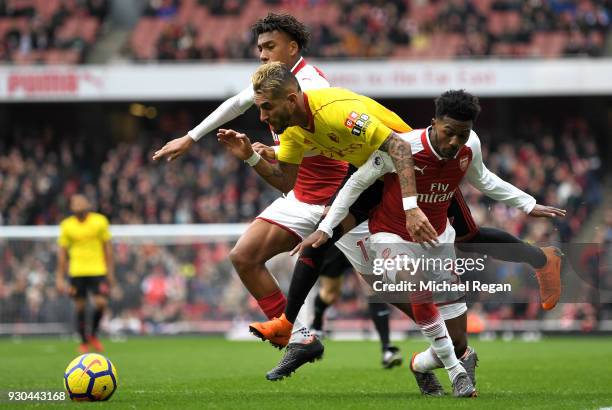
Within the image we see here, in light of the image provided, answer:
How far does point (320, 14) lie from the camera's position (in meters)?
28.5

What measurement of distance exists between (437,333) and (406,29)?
21.1 m

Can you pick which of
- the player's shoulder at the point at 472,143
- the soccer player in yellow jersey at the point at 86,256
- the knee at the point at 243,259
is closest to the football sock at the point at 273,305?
the knee at the point at 243,259

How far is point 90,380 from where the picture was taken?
23.0 ft

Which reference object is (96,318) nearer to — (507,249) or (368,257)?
(368,257)

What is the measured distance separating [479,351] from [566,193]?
9.52 m

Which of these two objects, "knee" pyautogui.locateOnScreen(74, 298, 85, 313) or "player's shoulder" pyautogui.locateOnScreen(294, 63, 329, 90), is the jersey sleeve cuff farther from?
"knee" pyautogui.locateOnScreen(74, 298, 85, 313)

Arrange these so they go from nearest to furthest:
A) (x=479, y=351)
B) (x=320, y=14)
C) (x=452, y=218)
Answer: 1. (x=452, y=218)
2. (x=479, y=351)
3. (x=320, y=14)

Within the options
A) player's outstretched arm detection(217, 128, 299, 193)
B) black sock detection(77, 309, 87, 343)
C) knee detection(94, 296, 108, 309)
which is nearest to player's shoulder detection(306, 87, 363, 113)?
player's outstretched arm detection(217, 128, 299, 193)

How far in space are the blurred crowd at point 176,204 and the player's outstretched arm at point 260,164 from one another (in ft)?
21.0

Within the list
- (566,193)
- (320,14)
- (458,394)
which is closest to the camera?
(458,394)

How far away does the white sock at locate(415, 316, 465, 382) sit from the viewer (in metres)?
7.12

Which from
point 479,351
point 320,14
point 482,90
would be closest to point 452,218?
point 479,351

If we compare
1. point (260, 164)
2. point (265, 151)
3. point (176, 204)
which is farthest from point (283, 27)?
point (176, 204)

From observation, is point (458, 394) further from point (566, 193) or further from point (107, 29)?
point (107, 29)
